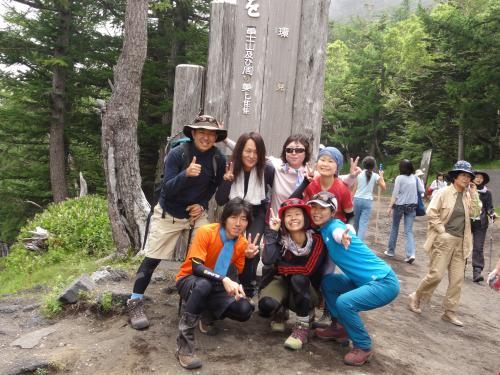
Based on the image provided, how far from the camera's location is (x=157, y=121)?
15.1m

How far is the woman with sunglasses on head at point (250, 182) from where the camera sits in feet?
12.8

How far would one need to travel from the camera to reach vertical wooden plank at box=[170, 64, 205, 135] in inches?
205

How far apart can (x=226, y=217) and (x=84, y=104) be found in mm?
13484

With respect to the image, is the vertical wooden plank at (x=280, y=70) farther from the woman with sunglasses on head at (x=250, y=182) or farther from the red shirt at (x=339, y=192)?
the red shirt at (x=339, y=192)

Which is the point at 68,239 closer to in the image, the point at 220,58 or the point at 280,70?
the point at 220,58

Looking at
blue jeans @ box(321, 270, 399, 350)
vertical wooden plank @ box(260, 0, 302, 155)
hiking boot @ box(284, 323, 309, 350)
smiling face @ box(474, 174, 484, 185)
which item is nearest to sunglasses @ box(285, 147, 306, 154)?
vertical wooden plank @ box(260, 0, 302, 155)

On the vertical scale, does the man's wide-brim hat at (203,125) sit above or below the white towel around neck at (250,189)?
above

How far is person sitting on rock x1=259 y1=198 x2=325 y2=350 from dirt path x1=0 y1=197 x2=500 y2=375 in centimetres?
29

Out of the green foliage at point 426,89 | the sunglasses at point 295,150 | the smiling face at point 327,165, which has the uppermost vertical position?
the green foliage at point 426,89

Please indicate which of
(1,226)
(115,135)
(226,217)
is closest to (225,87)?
(226,217)

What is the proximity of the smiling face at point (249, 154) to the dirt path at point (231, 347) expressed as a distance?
159 cm

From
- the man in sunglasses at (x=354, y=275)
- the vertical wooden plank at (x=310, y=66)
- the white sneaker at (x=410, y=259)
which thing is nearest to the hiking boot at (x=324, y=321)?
the man in sunglasses at (x=354, y=275)

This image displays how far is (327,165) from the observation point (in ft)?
12.7

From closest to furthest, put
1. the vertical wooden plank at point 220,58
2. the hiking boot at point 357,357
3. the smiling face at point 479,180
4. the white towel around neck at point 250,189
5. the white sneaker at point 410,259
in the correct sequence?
the hiking boot at point 357,357 → the white towel around neck at point 250,189 → the vertical wooden plank at point 220,58 → the smiling face at point 479,180 → the white sneaker at point 410,259
